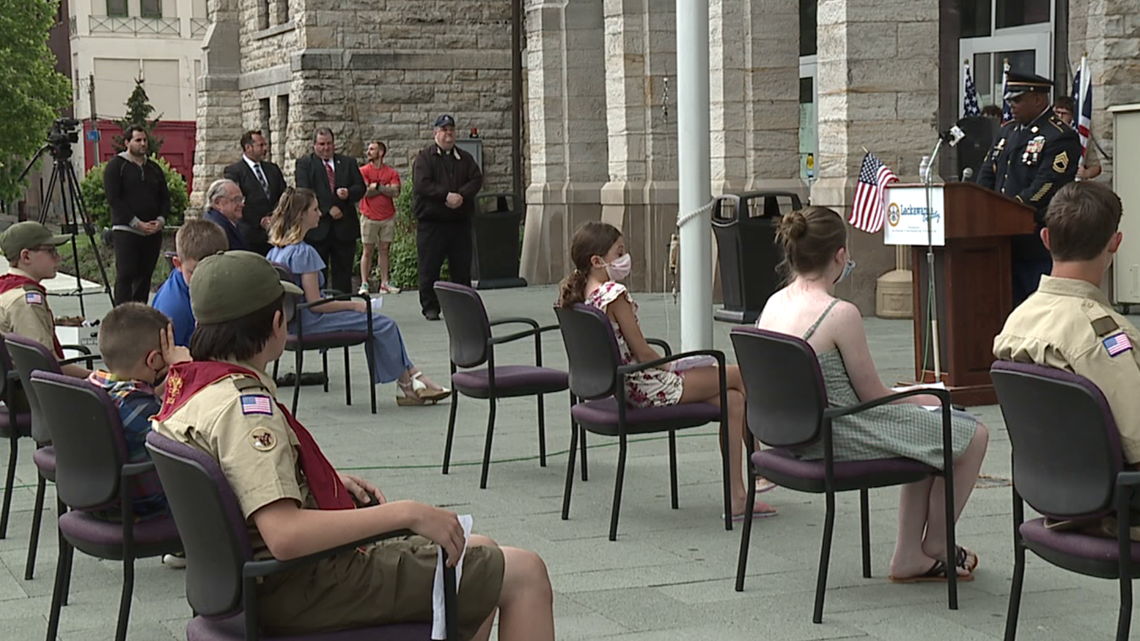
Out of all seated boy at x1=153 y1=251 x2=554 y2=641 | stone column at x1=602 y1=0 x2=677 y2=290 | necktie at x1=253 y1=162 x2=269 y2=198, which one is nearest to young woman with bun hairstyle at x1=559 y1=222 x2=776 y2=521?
seated boy at x1=153 y1=251 x2=554 y2=641

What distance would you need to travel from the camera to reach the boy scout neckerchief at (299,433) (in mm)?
3719

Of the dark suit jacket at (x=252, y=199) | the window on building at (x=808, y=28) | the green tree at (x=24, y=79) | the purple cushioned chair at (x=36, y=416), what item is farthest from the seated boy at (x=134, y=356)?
the green tree at (x=24, y=79)

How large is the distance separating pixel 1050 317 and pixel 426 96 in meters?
22.3

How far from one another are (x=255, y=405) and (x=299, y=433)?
131 mm

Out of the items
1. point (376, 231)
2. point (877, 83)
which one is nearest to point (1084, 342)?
point (877, 83)

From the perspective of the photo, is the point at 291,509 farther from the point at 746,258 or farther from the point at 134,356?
the point at 746,258

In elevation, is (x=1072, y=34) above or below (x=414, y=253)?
above

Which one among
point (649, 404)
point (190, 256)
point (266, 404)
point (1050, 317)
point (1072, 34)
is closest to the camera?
point (266, 404)

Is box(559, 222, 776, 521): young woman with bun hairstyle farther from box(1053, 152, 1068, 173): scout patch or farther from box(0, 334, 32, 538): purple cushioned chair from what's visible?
box(1053, 152, 1068, 173): scout patch

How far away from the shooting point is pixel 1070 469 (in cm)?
429

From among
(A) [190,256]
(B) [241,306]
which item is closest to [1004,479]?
(A) [190,256]

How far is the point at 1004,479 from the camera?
289 inches

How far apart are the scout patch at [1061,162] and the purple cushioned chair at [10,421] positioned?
18.7ft

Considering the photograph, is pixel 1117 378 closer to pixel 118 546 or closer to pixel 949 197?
pixel 118 546
